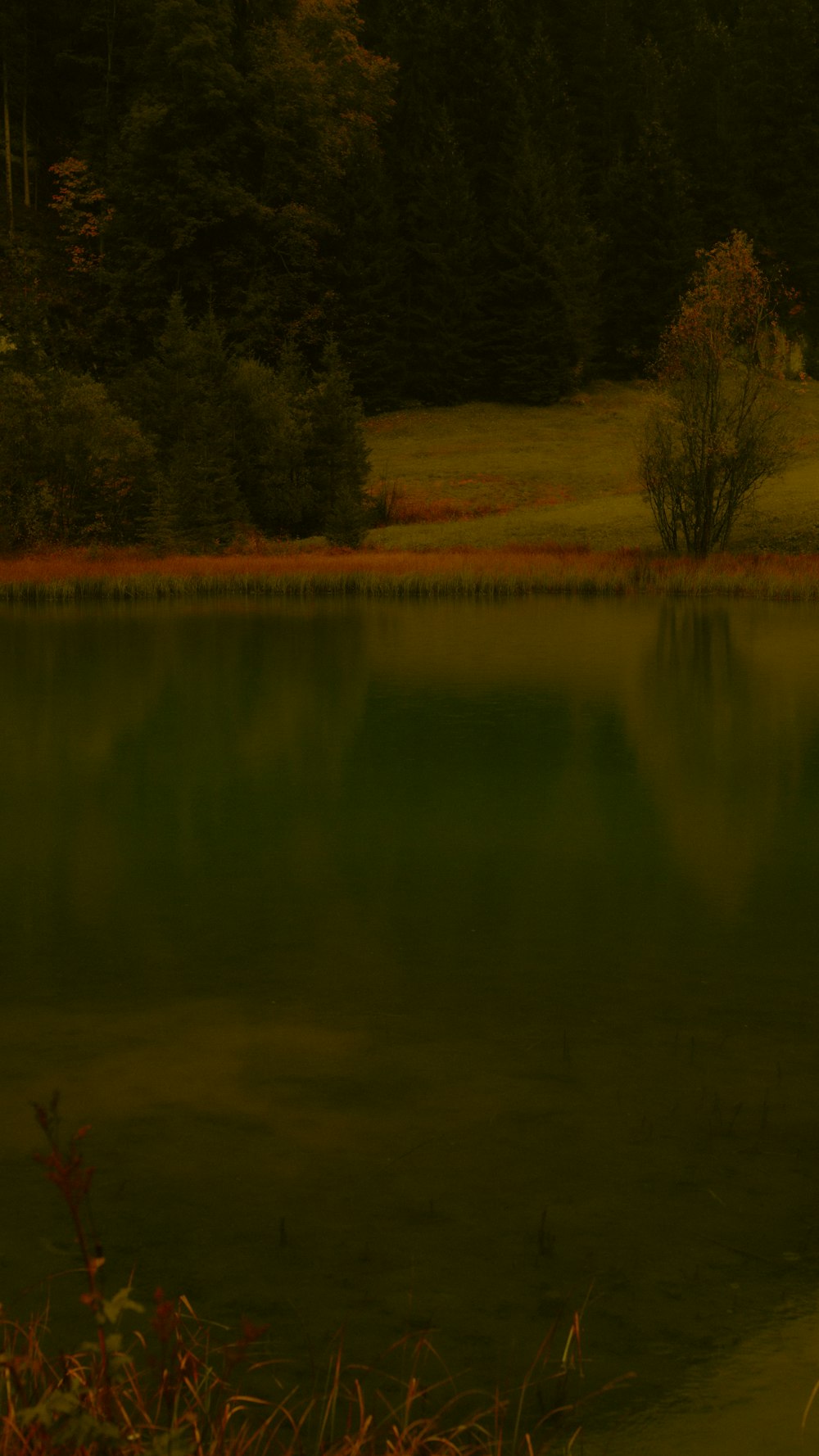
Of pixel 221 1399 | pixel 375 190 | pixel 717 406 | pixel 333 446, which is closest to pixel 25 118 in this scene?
pixel 375 190

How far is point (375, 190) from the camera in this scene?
4578 centimetres

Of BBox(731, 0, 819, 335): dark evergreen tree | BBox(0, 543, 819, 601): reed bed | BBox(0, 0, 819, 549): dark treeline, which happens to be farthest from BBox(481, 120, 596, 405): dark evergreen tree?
BBox(0, 543, 819, 601): reed bed

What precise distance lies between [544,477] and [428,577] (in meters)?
12.5

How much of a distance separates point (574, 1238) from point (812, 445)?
37496 millimetres

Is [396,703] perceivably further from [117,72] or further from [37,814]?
[117,72]

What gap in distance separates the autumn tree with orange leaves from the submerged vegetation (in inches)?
986

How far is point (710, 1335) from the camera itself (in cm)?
335

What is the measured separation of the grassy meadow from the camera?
2523 cm

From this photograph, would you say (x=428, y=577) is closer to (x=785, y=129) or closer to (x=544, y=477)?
(x=544, y=477)

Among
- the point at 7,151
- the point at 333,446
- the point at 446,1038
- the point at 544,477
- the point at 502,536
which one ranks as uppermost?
the point at 7,151

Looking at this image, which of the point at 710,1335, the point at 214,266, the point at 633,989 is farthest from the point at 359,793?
the point at 214,266

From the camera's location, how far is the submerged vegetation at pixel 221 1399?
2.29m

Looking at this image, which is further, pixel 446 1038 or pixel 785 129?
pixel 785 129

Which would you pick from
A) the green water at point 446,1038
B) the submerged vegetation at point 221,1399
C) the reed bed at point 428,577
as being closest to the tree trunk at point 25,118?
the reed bed at point 428,577
